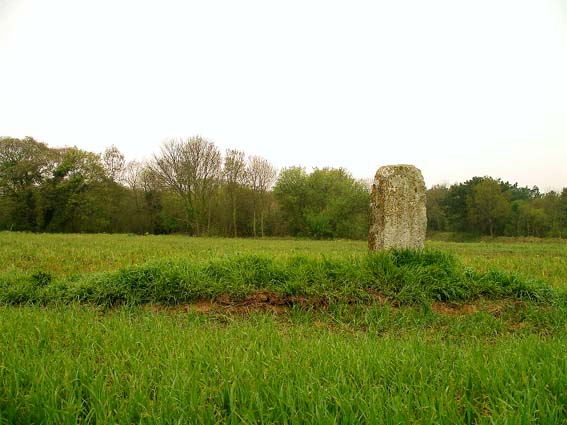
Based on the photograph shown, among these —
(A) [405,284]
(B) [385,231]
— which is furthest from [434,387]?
(B) [385,231]

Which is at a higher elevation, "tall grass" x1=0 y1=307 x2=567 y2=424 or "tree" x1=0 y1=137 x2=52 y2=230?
"tree" x1=0 y1=137 x2=52 y2=230

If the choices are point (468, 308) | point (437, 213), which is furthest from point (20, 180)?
point (437, 213)

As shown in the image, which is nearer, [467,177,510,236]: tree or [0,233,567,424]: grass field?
[0,233,567,424]: grass field

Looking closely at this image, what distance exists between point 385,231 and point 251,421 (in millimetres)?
6633

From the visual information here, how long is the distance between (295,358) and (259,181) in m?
47.3

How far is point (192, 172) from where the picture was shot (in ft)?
146

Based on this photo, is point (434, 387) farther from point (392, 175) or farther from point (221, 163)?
point (221, 163)

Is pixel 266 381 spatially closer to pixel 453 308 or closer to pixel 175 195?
pixel 453 308

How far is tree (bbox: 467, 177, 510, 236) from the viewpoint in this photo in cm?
5466

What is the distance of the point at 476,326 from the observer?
572 centimetres

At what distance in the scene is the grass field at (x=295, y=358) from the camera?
7.45ft

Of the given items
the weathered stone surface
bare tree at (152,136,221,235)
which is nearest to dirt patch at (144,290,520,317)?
the weathered stone surface

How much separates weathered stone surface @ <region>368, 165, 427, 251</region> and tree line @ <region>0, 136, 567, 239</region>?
38.5m

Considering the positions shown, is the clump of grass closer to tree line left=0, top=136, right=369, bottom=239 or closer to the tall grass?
the tall grass
